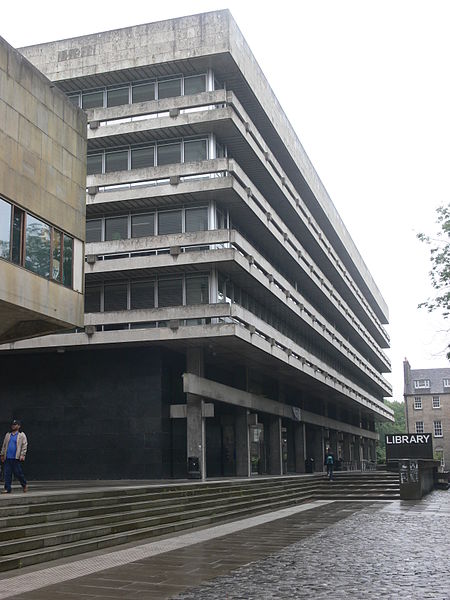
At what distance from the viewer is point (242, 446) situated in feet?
127

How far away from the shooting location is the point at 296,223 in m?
47.5

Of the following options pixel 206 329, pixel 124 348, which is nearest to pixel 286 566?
pixel 206 329

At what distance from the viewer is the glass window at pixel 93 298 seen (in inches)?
1358

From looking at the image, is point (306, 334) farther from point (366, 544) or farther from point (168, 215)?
point (366, 544)

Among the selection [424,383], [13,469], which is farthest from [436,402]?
[13,469]

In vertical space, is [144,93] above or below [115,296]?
above

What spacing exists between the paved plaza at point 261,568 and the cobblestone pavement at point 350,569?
13 millimetres

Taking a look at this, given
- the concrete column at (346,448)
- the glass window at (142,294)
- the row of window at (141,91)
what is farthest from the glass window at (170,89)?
the concrete column at (346,448)

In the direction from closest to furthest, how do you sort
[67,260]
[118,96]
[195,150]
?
[67,260], [195,150], [118,96]

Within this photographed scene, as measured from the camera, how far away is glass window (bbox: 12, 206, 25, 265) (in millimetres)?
18969

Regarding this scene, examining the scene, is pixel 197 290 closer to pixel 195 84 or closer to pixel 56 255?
pixel 195 84

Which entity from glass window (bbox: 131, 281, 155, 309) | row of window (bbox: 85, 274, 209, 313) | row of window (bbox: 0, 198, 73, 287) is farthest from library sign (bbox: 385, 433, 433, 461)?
row of window (bbox: 0, 198, 73, 287)

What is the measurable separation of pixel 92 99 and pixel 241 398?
680 inches

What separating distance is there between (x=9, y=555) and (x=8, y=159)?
11041 millimetres
